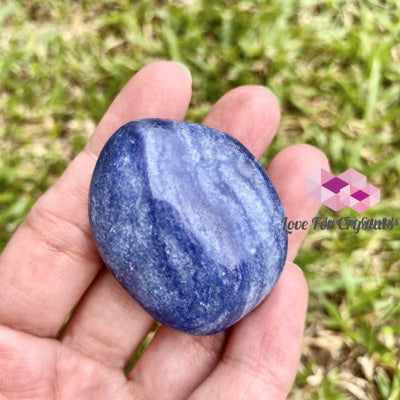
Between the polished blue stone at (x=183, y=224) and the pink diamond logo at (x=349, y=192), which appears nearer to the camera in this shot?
the polished blue stone at (x=183, y=224)

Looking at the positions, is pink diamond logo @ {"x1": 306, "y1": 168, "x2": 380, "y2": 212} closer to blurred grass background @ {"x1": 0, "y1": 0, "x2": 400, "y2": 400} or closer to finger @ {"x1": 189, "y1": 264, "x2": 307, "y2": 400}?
blurred grass background @ {"x1": 0, "y1": 0, "x2": 400, "y2": 400}

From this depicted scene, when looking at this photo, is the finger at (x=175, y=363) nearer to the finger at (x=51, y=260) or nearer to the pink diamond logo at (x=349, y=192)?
the finger at (x=51, y=260)

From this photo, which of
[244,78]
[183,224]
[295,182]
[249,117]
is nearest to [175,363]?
[183,224]

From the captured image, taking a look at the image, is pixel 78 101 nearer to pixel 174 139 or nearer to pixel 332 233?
pixel 174 139

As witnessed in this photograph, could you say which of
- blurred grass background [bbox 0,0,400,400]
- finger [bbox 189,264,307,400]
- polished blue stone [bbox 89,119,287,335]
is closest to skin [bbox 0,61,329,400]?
finger [bbox 189,264,307,400]

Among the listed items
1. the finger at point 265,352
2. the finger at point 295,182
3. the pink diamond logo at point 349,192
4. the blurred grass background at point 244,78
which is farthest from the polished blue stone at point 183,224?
the blurred grass background at point 244,78

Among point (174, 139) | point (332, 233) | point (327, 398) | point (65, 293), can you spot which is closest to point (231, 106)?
point (174, 139)

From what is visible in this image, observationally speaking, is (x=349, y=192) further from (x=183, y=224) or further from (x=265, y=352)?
(x=183, y=224)
